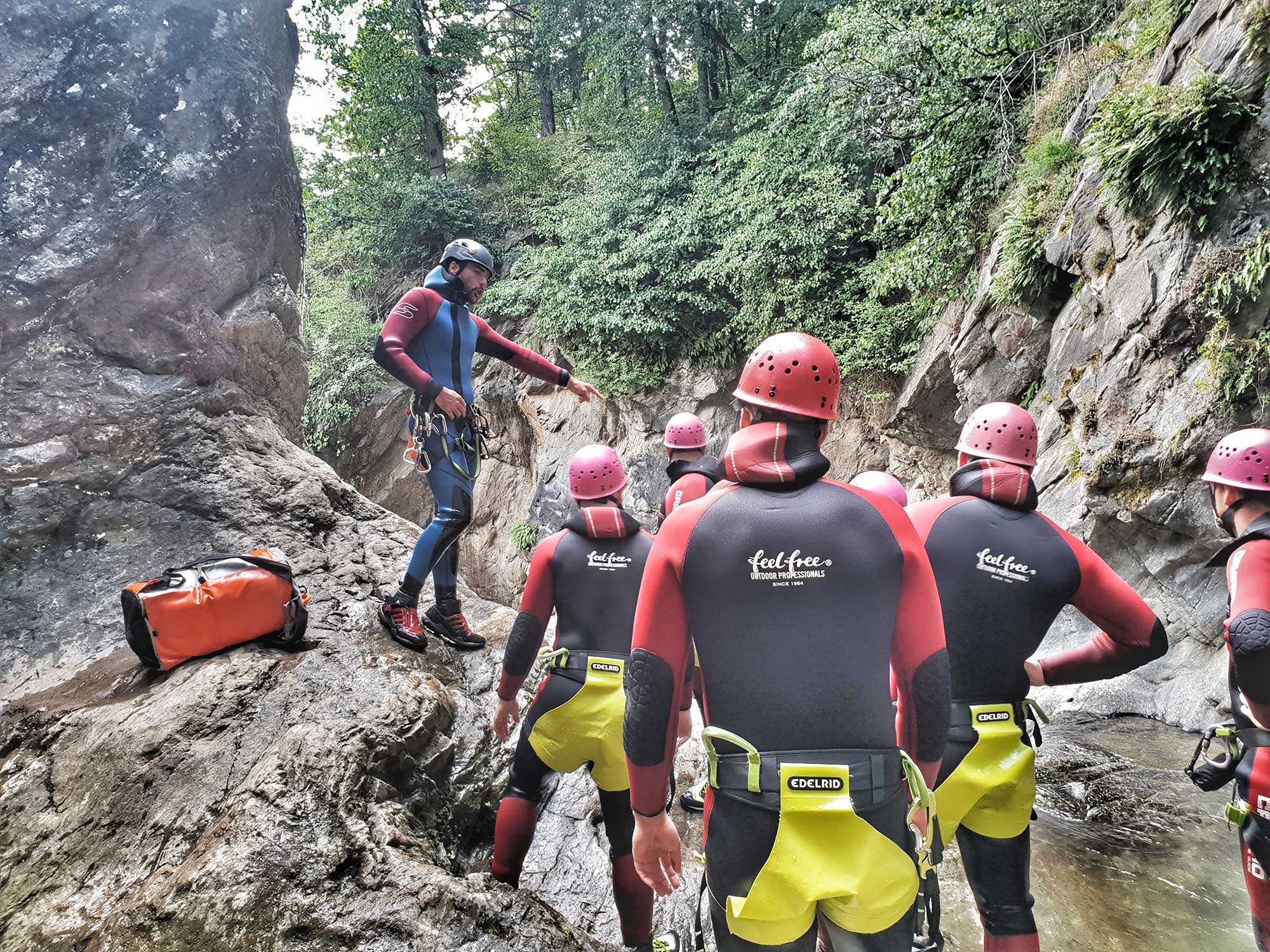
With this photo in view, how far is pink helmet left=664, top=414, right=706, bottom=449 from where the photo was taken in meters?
4.66

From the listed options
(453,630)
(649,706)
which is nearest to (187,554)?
(453,630)

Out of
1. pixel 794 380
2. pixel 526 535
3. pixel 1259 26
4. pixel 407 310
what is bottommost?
pixel 526 535

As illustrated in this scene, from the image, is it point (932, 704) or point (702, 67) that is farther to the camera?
point (702, 67)

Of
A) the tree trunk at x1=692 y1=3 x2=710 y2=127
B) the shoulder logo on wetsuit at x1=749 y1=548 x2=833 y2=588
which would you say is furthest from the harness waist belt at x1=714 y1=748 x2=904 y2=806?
the tree trunk at x1=692 y1=3 x2=710 y2=127

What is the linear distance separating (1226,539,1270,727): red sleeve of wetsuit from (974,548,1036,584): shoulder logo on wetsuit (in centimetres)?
61

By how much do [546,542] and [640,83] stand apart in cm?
1409

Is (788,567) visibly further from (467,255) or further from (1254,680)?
(467,255)

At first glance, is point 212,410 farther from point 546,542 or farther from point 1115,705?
point 1115,705

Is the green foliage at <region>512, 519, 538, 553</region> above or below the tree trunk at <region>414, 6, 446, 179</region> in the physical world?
below

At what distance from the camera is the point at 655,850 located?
1.83 m

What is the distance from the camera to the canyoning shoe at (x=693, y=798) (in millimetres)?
3963

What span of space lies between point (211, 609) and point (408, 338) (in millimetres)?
1888

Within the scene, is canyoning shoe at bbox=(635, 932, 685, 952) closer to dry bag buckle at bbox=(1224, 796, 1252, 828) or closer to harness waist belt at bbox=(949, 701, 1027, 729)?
harness waist belt at bbox=(949, 701, 1027, 729)

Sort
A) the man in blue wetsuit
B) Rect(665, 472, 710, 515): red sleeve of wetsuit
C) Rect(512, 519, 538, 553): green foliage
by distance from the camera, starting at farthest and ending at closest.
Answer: Rect(512, 519, 538, 553): green foliage, Rect(665, 472, 710, 515): red sleeve of wetsuit, the man in blue wetsuit
